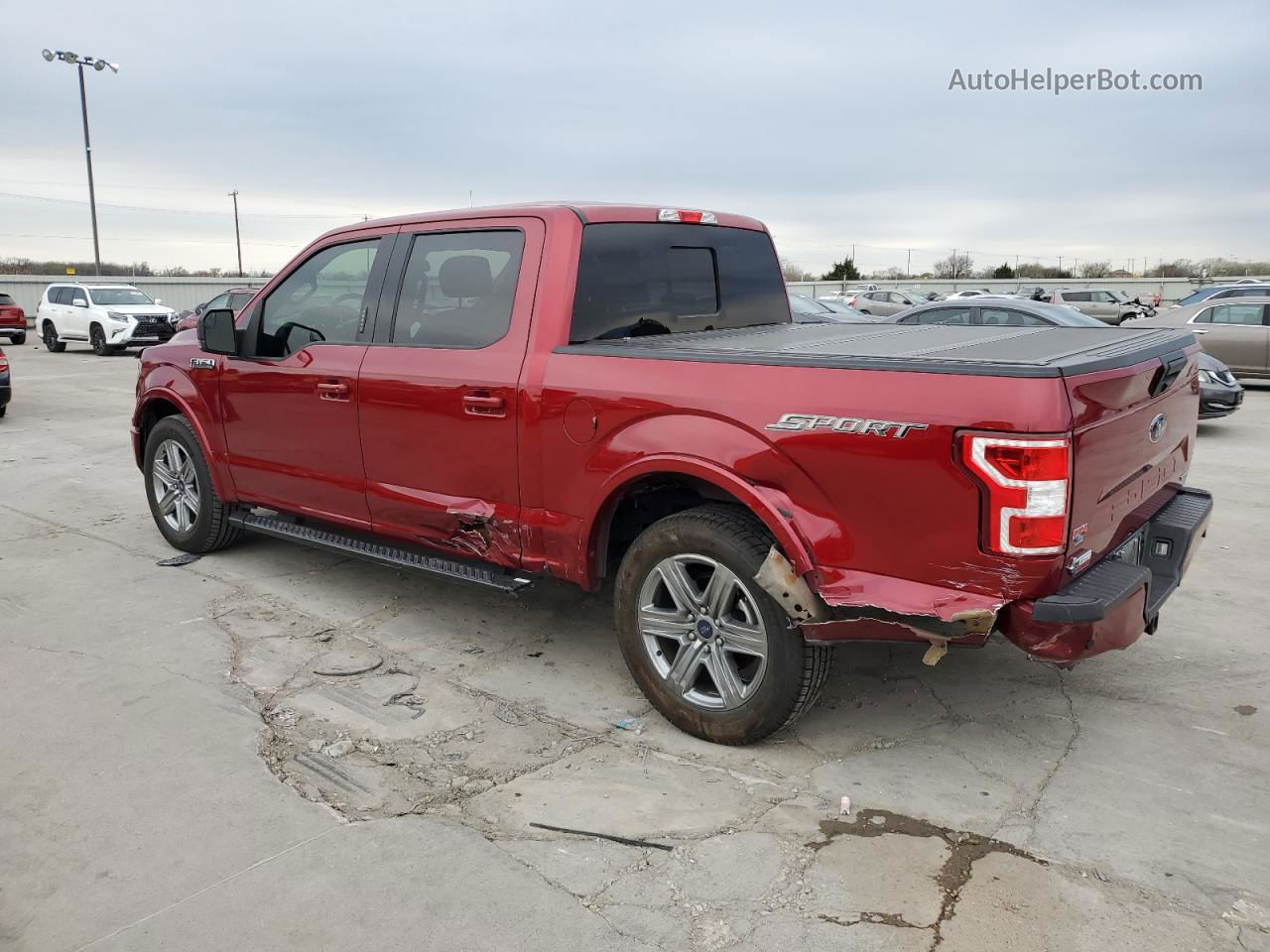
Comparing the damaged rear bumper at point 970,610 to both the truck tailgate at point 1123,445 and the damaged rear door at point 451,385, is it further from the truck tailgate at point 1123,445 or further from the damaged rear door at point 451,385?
the damaged rear door at point 451,385

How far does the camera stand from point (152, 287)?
1689 inches

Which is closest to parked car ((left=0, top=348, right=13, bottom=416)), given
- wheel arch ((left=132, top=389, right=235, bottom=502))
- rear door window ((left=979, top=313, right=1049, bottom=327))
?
wheel arch ((left=132, top=389, right=235, bottom=502))

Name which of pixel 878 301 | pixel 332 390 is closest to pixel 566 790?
pixel 332 390

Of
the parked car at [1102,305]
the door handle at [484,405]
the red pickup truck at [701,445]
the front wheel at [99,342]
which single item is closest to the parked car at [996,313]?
the red pickup truck at [701,445]

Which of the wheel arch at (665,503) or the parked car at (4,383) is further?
the parked car at (4,383)

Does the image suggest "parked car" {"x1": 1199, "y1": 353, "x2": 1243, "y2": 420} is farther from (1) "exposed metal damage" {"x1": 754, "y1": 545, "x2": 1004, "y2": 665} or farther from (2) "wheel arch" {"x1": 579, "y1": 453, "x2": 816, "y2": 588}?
(1) "exposed metal damage" {"x1": 754, "y1": 545, "x2": 1004, "y2": 665}

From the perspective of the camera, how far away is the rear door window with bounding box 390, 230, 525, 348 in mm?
4152

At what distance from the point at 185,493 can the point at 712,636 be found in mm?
4037

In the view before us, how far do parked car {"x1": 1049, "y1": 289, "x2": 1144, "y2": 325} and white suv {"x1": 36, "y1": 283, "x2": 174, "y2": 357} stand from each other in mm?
22999

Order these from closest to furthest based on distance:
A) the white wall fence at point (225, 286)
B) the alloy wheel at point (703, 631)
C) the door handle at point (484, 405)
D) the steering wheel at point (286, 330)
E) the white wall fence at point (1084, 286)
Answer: the alloy wheel at point (703, 631)
the door handle at point (484, 405)
the steering wheel at point (286, 330)
the white wall fence at point (225, 286)
the white wall fence at point (1084, 286)

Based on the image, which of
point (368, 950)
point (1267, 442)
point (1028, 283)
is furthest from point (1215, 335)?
point (1028, 283)

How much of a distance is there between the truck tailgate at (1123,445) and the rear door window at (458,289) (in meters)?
2.25

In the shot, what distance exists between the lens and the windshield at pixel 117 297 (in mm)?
24156

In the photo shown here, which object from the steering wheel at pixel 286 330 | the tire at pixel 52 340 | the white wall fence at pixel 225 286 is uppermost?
the white wall fence at pixel 225 286
